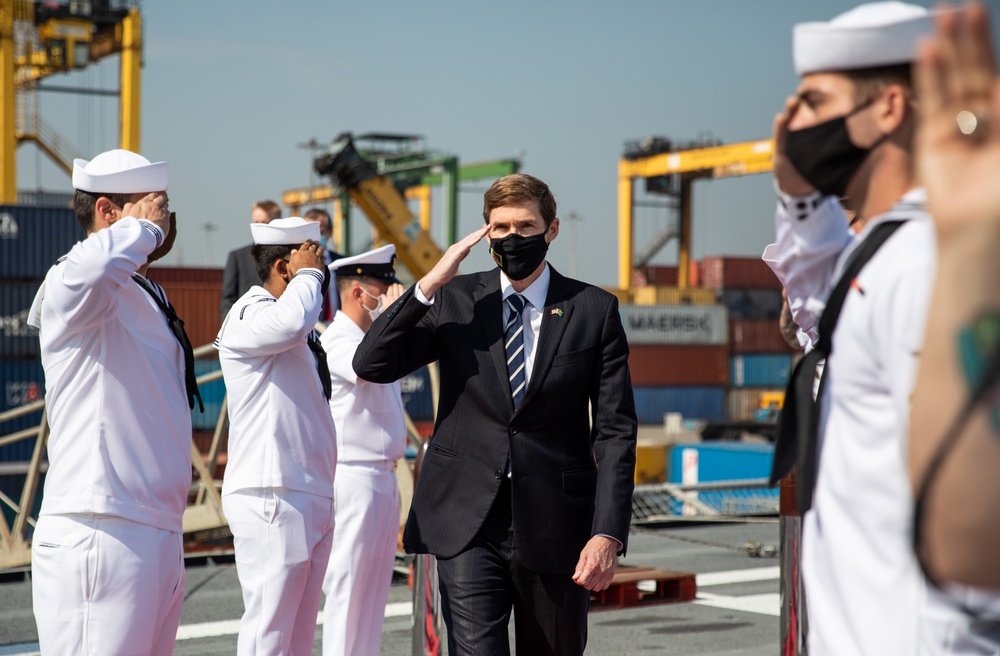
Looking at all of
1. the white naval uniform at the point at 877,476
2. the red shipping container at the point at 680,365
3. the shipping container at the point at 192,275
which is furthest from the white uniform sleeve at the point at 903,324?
the red shipping container at the point at 680,365

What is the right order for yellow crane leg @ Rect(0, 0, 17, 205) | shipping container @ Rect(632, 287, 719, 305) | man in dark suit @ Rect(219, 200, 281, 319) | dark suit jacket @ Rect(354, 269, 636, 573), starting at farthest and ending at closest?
1. shipping container @ Rect(632, 287, 719, 305)
2. yellow crane leg @ Rect(0, 0, 17, 205)
3. man in dark suit @ Rect(219, 200, 281, 319)
4. dark suit jacket @ Rect(354, 269, 636, 573)

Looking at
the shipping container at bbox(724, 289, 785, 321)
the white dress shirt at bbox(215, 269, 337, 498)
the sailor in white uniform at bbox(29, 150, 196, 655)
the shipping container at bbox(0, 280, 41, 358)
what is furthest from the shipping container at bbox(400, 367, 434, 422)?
the sailor in white uniform at bbox(29, 150, 196, 655)

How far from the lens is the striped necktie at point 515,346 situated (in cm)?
394

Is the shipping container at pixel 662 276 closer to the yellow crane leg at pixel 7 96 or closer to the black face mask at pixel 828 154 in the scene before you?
the yellow crane leg at pixel 7 96

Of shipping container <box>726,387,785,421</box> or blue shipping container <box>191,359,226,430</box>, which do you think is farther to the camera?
shipping container <box>726,387,785,421</box>

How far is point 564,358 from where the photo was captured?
3.95 meters

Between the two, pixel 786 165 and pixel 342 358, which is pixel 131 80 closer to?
pixel 342 358

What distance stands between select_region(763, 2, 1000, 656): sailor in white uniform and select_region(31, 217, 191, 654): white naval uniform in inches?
84.0

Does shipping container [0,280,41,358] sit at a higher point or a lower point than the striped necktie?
lower

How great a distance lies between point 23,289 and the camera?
98.4 ft

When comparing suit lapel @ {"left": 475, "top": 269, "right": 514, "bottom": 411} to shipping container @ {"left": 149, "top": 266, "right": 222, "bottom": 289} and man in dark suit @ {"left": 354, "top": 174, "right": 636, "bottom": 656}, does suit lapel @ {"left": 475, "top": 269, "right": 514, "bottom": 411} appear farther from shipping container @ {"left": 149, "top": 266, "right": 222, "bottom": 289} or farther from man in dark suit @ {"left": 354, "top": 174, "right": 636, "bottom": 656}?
shipping container @ {"left": 149, "top": 266, "right": 222, "bottom": 289}

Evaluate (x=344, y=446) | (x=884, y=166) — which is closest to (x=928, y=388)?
(x=884, y=166)

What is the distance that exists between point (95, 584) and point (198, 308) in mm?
33110

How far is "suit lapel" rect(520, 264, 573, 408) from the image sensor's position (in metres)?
3.91
